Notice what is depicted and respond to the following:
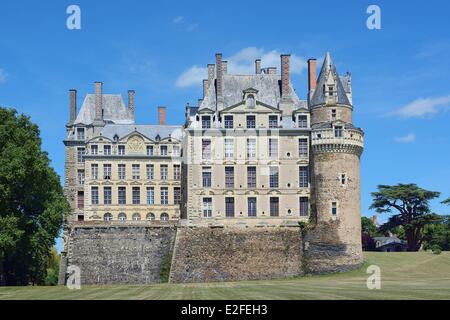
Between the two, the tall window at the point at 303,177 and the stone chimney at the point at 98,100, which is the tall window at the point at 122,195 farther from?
the tall window at the point at 303,177

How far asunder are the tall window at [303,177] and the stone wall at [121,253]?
1078cm

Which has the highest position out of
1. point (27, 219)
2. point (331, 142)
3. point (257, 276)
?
point (331, 142)

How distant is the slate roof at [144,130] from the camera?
244ft

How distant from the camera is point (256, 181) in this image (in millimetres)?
62531

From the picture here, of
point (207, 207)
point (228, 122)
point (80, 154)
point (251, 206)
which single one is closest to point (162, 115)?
point (80, 154)

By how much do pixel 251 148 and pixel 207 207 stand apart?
590 centimetres

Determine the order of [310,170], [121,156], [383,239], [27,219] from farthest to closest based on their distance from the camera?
[383,239] → [121,156] → [310,170] → [27,219]

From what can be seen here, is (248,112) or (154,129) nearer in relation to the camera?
(248,112)

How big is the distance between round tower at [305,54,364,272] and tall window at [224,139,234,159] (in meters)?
6.48

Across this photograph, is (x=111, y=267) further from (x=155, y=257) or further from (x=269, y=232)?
(x=269, y=232)

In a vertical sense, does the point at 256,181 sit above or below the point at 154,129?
below
